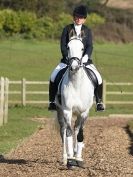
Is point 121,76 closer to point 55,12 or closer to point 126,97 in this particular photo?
point 126,97

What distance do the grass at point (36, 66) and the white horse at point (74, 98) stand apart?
4.98m

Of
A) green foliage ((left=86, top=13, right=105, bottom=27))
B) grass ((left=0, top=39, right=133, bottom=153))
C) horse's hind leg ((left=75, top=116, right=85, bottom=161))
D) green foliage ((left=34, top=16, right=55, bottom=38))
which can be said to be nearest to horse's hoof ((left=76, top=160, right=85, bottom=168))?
horse's hind leg ((left=75, top=116, right=85, bottom=161))

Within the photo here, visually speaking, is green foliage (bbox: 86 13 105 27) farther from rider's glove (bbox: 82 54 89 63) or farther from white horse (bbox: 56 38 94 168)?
rider's glove (bbox: 82 54 89 63)

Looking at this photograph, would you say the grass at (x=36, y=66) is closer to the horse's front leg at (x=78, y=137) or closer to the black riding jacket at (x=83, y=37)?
the horse's front leg at (x=78, y=137)

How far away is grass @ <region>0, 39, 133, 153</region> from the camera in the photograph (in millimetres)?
22847

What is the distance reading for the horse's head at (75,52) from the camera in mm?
12328

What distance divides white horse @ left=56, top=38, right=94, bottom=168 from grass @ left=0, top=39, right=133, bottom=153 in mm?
4983

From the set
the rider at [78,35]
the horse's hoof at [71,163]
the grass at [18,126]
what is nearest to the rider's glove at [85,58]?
the rider at [78,35]

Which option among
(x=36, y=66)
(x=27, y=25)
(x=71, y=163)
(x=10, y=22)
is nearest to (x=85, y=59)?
(x=71, y=163)

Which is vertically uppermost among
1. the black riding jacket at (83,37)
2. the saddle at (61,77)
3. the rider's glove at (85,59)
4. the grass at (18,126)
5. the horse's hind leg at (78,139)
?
the black riding jacket at (83,37)

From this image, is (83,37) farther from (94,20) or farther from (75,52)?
(94,20)

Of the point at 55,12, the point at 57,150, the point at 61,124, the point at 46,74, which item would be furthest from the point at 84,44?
the point at 55,12

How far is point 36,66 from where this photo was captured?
1943 inches

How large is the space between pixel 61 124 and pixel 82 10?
A: 2.10 meters
